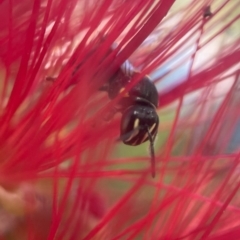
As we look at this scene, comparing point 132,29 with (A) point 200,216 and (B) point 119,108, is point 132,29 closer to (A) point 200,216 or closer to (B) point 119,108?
(B) point 119,108

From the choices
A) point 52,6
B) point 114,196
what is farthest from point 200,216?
point 52,6
